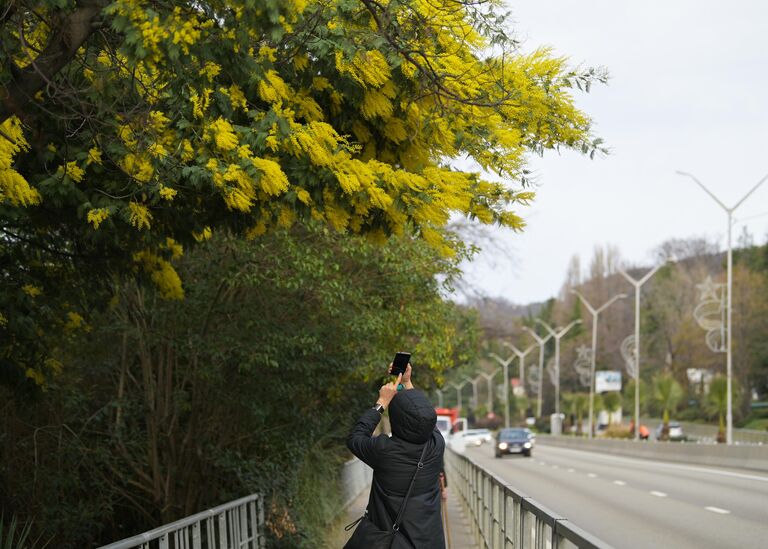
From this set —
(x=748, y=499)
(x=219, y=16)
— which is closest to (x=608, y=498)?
(x=748, y=499)

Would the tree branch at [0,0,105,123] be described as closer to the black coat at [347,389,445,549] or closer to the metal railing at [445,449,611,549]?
the black coat at [347,389,445,549]

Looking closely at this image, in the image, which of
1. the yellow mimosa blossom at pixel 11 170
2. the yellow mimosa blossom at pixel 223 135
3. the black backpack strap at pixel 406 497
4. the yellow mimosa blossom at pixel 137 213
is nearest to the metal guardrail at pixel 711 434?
the yellow mimosa blossom at pixel 137 213

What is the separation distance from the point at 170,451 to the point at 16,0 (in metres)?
9.39

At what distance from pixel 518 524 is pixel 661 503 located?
15.3 meters

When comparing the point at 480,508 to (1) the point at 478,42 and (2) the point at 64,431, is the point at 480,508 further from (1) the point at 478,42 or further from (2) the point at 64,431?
(1) the point at 478,42

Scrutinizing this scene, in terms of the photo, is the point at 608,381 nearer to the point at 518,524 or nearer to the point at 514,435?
the point at 514,435

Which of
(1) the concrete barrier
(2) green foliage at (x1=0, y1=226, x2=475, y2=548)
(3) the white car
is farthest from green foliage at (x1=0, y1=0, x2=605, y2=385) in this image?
(3) the white car

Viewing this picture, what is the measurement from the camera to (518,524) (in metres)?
9.56

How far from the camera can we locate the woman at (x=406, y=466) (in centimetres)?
759

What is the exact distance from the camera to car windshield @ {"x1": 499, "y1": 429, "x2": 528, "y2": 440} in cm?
5988

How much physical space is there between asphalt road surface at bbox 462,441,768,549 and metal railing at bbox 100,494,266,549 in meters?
4.68

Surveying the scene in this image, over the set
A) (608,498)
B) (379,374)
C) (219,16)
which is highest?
(219,16)

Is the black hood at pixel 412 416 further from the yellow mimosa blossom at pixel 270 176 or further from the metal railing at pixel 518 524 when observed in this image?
the yellow mimosa blossom at pixel 270 176

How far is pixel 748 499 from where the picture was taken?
77.0ft
